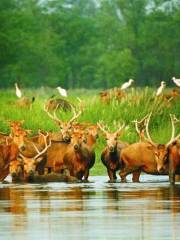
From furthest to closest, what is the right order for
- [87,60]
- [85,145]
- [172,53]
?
[87,60] → [172,53] → [85,145]

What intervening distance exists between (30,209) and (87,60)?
115 meters

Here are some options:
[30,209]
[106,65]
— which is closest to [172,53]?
[106,65]

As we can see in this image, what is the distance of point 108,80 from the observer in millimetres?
133000

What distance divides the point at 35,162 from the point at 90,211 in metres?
10.6

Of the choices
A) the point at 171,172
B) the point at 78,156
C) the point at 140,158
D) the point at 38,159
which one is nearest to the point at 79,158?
the point at 78,156

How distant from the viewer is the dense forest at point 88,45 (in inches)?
4820

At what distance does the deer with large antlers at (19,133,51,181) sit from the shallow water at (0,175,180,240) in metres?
1.20

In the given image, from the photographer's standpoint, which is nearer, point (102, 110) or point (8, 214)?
point (8, 214)

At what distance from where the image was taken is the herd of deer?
118 ft

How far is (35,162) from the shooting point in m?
36.9

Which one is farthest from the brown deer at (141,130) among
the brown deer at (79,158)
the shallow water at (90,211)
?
the shallow water at (90,211)

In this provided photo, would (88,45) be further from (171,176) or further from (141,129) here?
(171,176)

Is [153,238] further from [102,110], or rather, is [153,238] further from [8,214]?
[102,110]

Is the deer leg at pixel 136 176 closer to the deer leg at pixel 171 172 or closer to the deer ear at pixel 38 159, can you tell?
the deer leg at pixel 171 172
